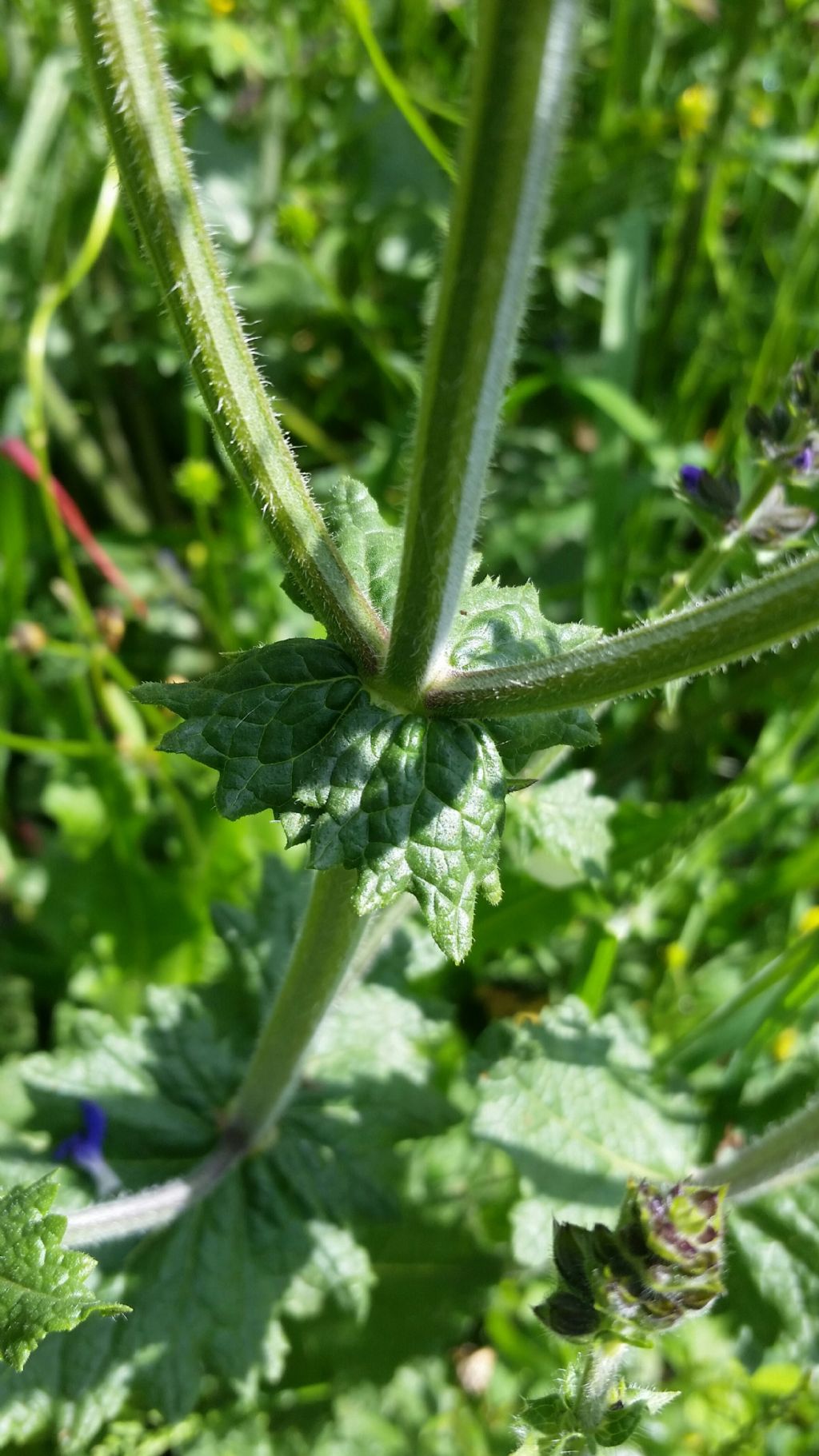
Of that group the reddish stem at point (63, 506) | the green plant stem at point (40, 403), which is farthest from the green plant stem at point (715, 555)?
the reddish stem at point (63, 506)

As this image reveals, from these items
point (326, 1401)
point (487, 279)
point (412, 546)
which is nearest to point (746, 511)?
point (412, 546)

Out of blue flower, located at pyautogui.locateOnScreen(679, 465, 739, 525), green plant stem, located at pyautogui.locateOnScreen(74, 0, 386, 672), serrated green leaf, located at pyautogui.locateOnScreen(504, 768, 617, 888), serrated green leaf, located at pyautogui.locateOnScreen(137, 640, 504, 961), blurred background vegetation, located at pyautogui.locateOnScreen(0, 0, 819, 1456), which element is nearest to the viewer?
green plant stem, located at pyautogui.locateOnScreen(74, 0, 386, 672)

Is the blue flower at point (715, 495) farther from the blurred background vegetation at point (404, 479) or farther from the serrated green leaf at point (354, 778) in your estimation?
the serrated green leaf at point (354, 778)

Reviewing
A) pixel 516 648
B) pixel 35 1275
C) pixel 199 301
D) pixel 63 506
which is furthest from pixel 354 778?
pixel 63 506

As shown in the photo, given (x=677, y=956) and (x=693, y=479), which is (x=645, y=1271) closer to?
(x=693, y=479)

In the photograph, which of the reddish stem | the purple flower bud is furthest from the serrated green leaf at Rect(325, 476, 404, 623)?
the reddish stem

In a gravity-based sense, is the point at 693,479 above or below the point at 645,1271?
above

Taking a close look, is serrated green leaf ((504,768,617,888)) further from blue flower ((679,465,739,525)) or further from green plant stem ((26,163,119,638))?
green plant stem ((26,163,119,638))
